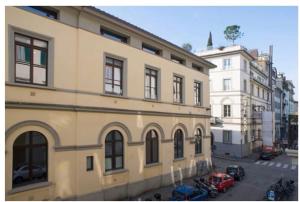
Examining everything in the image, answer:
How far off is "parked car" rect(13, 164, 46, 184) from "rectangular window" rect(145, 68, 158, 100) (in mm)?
9314

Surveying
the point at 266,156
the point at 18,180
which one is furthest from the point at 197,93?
the point at 266,156

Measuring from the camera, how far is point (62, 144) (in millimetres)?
14500

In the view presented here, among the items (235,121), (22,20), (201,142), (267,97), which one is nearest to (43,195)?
(22,20)

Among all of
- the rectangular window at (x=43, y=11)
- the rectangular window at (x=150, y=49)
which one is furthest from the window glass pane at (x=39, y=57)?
the rectangular window at (x=150, y=49)

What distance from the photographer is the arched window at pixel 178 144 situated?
75.8 ft

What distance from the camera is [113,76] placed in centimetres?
1784

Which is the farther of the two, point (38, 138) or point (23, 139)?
point (38, 138)

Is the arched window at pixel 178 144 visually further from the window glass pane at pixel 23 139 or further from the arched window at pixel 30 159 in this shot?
the window glass pane at pixel 23 139

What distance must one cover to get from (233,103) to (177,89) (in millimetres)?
18451

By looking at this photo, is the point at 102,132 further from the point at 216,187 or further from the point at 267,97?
the point at 267,97

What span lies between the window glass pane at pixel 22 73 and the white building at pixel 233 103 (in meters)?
31.4

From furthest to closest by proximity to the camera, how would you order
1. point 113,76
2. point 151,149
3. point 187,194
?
point 151,149
point 113,76
point 187,194

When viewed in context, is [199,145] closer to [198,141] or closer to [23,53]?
[198,141]
